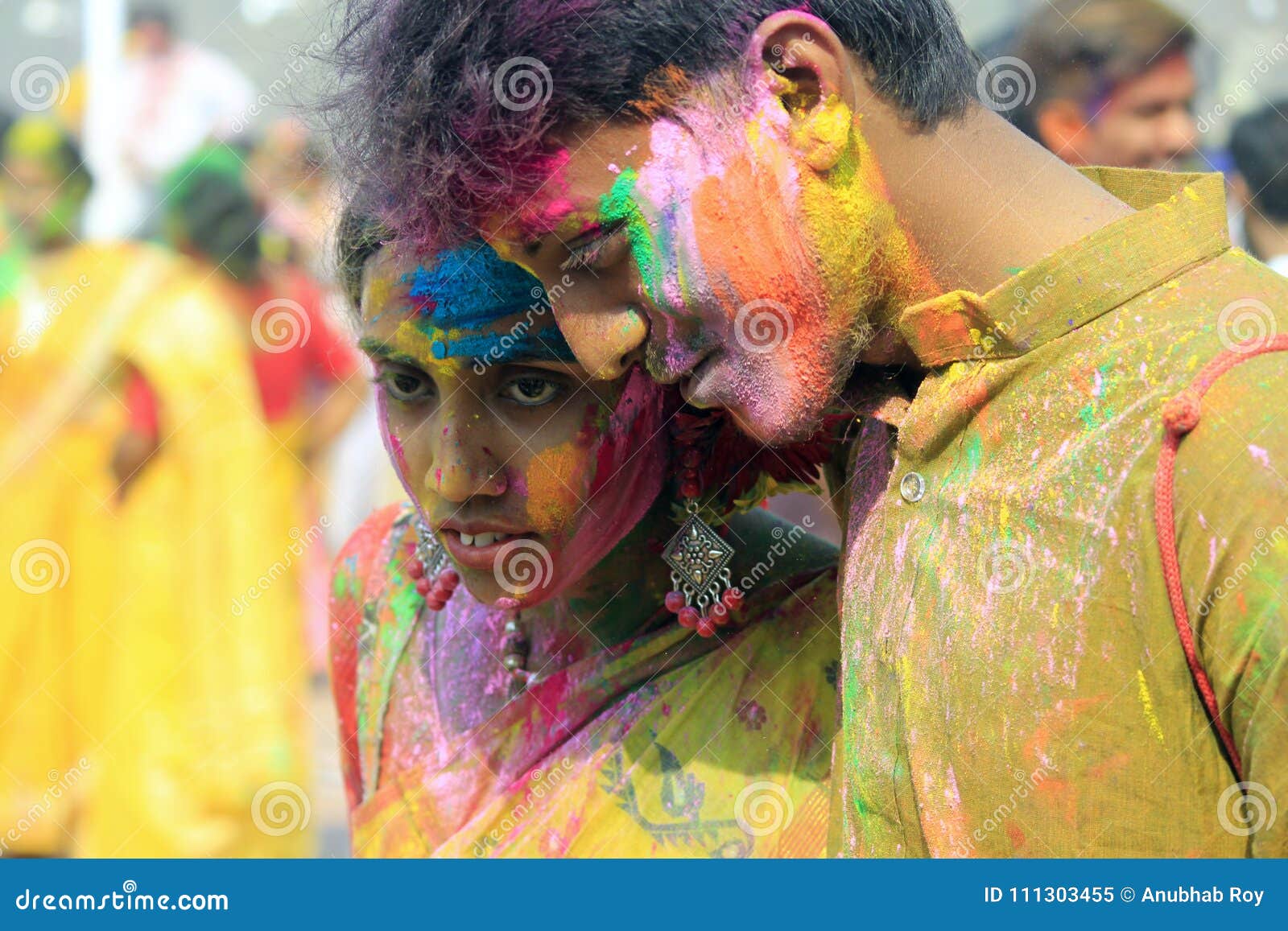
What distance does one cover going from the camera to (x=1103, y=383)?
1.79 meters

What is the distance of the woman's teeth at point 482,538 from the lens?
250cm

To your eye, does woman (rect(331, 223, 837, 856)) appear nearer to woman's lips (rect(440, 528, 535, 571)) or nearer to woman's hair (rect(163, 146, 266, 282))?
woman's lips (rect(440, 528, 535, 571))

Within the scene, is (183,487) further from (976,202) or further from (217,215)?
(976,202)

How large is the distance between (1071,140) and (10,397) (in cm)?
386

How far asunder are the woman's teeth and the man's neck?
92 centimetres

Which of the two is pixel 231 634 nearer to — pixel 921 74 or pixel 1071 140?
pixel 1071 140

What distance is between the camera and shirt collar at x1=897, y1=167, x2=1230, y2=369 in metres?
1.85

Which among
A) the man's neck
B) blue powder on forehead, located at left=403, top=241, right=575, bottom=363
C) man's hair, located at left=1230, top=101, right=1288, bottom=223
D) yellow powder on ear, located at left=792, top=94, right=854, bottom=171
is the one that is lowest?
man's hair, located at left=1230, top=101, right=1288, bottom=223

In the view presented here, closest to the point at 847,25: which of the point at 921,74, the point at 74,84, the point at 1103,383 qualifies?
the point at 921,74

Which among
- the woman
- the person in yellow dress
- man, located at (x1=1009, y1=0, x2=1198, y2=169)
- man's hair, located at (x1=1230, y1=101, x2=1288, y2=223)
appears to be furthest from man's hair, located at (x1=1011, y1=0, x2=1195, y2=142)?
the person in yellow dress

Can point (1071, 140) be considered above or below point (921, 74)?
below

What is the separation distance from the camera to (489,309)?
7.89 feet

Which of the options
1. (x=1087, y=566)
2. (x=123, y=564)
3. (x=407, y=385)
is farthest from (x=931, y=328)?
(x=123, y=564)
